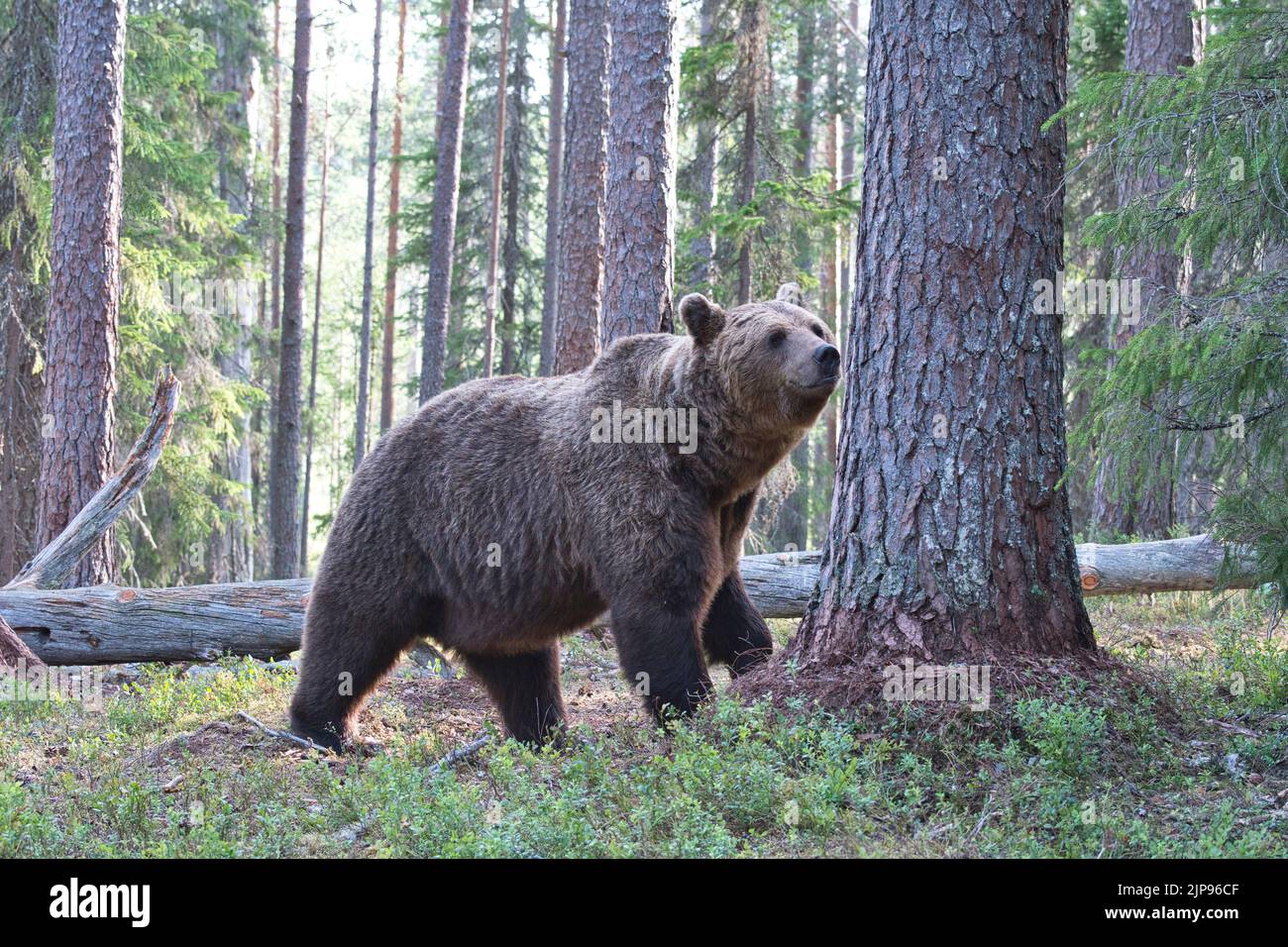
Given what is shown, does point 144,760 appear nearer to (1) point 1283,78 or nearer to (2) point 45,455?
(2) point 45,455

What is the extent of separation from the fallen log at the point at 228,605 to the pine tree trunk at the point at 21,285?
15.9 feet

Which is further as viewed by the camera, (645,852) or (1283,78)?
(1283,78)

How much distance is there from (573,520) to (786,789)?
2.29m

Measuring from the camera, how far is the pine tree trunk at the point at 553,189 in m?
25.1

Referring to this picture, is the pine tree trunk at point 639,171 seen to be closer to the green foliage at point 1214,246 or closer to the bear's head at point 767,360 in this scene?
the bear's head at point 767,360

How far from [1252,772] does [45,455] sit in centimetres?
1094

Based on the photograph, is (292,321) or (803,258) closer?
(292,321)

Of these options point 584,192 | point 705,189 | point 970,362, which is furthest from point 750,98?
point 970,362

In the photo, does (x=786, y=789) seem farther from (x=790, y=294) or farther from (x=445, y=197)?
(x=445, y=197)

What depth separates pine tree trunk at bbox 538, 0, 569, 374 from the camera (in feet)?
82.4

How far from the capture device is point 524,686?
288 inches

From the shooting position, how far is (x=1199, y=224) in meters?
5.43

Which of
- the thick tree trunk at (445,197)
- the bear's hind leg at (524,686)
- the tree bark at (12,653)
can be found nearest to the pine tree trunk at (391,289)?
the thick tree trunk at (445,197)
